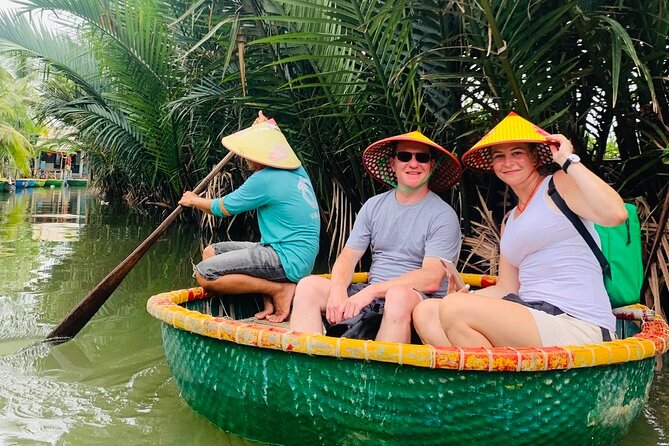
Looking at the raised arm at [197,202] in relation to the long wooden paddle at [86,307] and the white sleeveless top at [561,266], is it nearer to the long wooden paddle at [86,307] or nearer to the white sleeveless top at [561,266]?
the long wooden paddle at [86,307]

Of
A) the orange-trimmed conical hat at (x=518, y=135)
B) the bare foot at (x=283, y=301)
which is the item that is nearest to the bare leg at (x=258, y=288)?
the bare foot at (x=283, y=301)

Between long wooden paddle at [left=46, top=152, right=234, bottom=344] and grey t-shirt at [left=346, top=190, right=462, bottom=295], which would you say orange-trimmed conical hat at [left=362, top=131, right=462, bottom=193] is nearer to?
grey t-shirt at [left=346, top=190, right=462, bottom=295]

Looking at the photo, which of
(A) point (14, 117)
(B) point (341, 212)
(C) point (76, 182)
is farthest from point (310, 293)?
(C) point (76, 182)

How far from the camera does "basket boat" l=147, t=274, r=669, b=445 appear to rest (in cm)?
163

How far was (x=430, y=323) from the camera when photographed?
6.22 ft

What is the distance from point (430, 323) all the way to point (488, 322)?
0.20 metres

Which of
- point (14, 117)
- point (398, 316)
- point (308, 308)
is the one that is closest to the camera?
point (398, 316)

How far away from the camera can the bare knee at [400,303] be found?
1.97 m

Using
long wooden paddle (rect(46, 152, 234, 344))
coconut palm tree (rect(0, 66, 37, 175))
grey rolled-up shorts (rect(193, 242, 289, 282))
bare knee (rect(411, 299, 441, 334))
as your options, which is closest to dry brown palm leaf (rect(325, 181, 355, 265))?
long wooden paddle (rect(46, 152, 234, 344))

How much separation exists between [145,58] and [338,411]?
586cm

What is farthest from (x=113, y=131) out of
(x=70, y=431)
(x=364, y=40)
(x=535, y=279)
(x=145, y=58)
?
(x=535, y=279)

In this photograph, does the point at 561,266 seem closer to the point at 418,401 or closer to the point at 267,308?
the point at 418,401

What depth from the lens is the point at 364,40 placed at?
3.15 metres

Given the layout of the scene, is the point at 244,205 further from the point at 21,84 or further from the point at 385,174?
the point at 21,84
